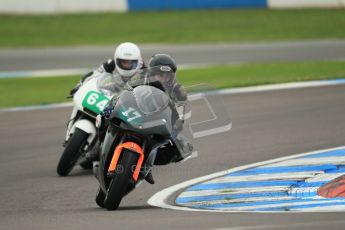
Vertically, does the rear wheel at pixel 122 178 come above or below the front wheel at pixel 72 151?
above

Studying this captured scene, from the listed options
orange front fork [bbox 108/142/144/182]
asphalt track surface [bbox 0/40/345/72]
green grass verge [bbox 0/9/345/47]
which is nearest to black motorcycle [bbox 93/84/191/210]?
orange front fork [bbox 108/142/144/182]

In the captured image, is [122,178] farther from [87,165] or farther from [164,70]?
[87,165]

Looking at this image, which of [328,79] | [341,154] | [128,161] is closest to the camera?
[128,161]

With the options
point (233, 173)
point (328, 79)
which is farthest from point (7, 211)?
point (328, 79)

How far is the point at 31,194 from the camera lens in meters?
9.51

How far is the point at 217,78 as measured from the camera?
62.5 feet

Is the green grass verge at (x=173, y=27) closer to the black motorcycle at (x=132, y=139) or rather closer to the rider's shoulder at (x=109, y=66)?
the rider's shoulder at (x=109, y=66)

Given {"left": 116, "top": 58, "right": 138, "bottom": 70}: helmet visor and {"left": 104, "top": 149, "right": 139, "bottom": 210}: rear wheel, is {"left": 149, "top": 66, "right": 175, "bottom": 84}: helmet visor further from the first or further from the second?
{"left": 116, "top": 58, "right": 138, "bottom": 70}: helmet visor

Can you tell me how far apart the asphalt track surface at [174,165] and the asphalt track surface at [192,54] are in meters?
5.96

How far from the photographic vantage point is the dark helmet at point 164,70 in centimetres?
855

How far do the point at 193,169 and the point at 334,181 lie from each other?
202cm

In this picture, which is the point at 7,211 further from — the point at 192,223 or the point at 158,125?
the point at 192,223

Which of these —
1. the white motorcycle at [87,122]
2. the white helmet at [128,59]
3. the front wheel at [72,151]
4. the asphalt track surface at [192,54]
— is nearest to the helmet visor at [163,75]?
the white helmet at [128,59]

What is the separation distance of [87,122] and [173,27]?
Result: 15505mm
